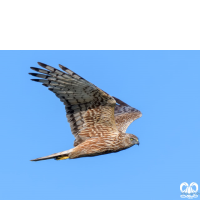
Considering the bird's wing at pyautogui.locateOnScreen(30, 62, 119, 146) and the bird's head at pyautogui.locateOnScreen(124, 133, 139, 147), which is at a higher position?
the bird's wing at pyautogui.locateOnScreen(30, 62, 119, 146)

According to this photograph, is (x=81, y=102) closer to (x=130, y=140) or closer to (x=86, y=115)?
(x=86, y=115)

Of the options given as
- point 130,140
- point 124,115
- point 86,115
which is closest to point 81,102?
point 86,115

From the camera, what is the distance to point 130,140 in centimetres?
778

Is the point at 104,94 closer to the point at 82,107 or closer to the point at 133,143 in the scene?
the point at 82,107

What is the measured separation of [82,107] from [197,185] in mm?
4097

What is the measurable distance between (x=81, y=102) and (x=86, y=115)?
0.34m

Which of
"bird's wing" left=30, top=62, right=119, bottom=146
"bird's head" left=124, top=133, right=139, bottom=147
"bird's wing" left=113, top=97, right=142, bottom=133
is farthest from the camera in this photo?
"bird's wing" left=113, top=97, right=142, bottom=133

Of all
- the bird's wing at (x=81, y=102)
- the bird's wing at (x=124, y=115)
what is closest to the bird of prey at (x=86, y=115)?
the bird's wing at (x=81, y=102)

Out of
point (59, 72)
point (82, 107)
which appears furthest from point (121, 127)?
point (59, 72)

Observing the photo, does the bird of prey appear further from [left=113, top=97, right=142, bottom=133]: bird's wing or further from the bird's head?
[left=113, top=97, right=142, bottom=133]: bird's wing

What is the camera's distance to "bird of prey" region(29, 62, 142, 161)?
279 inches

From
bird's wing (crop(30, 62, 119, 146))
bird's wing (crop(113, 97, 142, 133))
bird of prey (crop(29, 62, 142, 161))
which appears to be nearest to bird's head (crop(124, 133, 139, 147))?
bird of prey (crop(29, 62, 142, 161))

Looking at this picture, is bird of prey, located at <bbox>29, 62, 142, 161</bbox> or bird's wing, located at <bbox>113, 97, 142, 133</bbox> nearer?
bird of prey, located at <bbox>29, 62, 142, 161</bbox>

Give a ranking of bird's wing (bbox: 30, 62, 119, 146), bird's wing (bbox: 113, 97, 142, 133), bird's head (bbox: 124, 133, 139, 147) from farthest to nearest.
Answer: bird's wing (bbox: 113, 97, 142, 133)
bird's head (bbox: 124, 133, 139, 147)
bird's wing (bbox: 30, 62, 119, 146)
